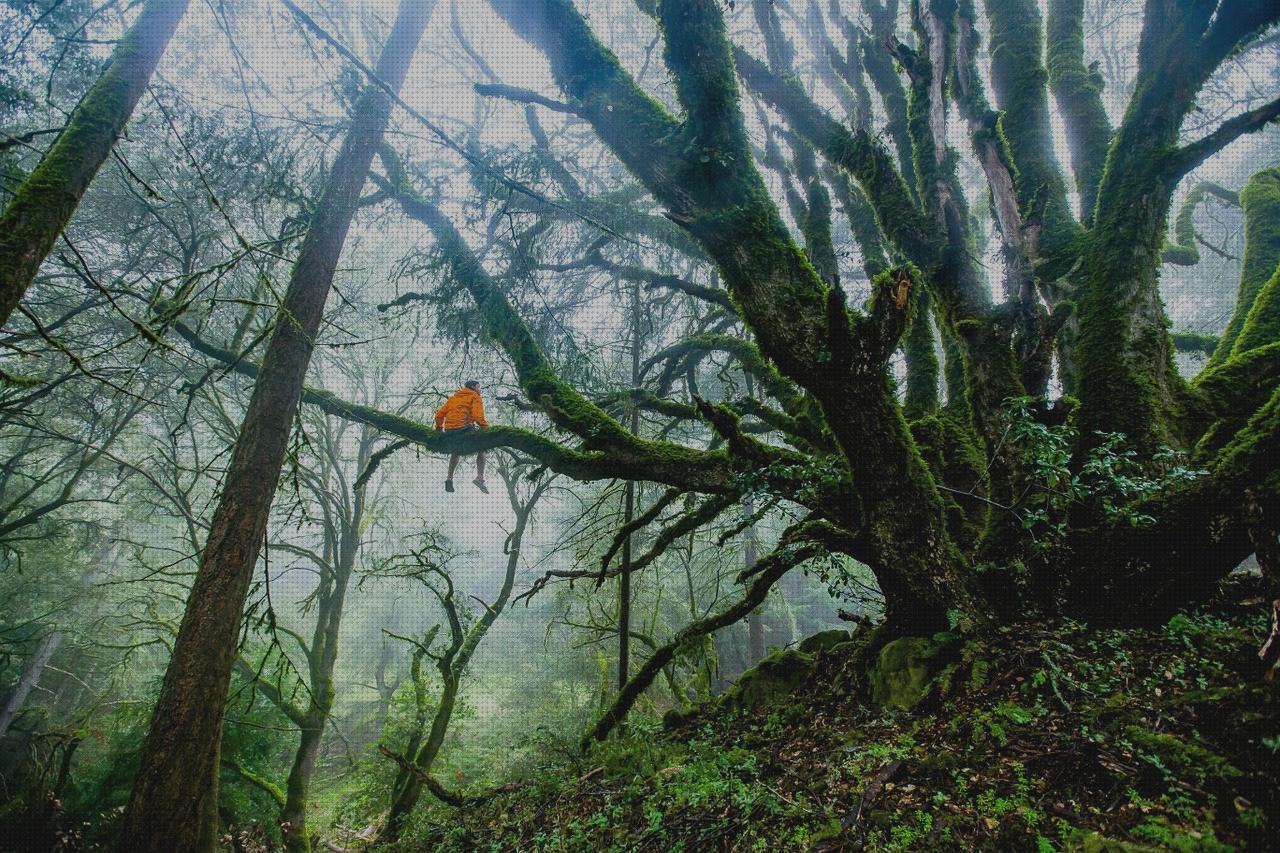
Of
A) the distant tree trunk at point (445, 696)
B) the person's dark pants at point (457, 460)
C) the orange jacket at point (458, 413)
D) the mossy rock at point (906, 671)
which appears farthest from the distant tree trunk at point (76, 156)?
the distant tree trunk at point (445, 696)

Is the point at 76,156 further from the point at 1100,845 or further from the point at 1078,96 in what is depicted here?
the point at 1078,96

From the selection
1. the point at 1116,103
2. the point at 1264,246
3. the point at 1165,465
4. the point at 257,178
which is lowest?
the point at 1165,465

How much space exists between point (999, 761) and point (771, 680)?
271 centimetres

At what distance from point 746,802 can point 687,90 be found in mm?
3651

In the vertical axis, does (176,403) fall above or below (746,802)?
above

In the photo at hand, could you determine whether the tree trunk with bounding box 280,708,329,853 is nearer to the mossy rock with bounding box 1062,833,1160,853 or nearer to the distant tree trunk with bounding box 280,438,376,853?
the distant tree trunk with bounding box 280,438,376,853

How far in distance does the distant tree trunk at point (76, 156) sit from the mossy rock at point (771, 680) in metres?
5.12

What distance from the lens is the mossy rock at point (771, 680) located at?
4.49 meters

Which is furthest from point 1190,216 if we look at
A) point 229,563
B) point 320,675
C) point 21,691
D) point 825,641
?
point 21,691

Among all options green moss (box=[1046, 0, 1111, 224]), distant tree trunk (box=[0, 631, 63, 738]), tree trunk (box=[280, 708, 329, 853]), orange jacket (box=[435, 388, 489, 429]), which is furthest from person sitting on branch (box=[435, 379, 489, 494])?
distant tree trunk (box=[0, 631, 63, 738])

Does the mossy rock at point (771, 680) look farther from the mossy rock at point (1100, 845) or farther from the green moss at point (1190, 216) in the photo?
the green moss at point (1190, 216)

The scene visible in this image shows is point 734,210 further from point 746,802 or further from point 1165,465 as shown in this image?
point 746,802

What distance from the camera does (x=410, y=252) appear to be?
514 centimetres

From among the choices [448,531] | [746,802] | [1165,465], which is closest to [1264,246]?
[1165,465]
